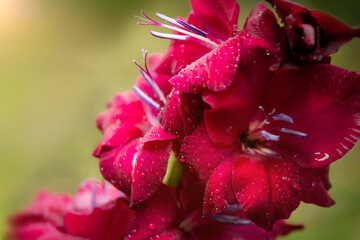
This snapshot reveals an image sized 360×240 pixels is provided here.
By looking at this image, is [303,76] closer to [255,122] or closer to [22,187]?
[255,122]

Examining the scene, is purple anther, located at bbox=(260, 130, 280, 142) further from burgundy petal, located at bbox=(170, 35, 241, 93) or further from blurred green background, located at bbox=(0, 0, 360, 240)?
blurred green background, located at bbox=(0, 0, 360, 240)

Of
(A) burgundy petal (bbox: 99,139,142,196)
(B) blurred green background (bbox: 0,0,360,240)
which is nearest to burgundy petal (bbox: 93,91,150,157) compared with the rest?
(A) burgundy petal (bbox: 99,139,142,196)

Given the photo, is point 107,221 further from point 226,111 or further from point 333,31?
point 333,31

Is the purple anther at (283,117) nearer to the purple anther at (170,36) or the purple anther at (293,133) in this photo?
the purple anther at (293,133)

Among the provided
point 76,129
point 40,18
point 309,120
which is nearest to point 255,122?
point 309,120

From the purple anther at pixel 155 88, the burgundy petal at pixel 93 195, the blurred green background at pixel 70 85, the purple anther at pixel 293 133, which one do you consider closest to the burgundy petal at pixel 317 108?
the purple anther at pixel 293 133
